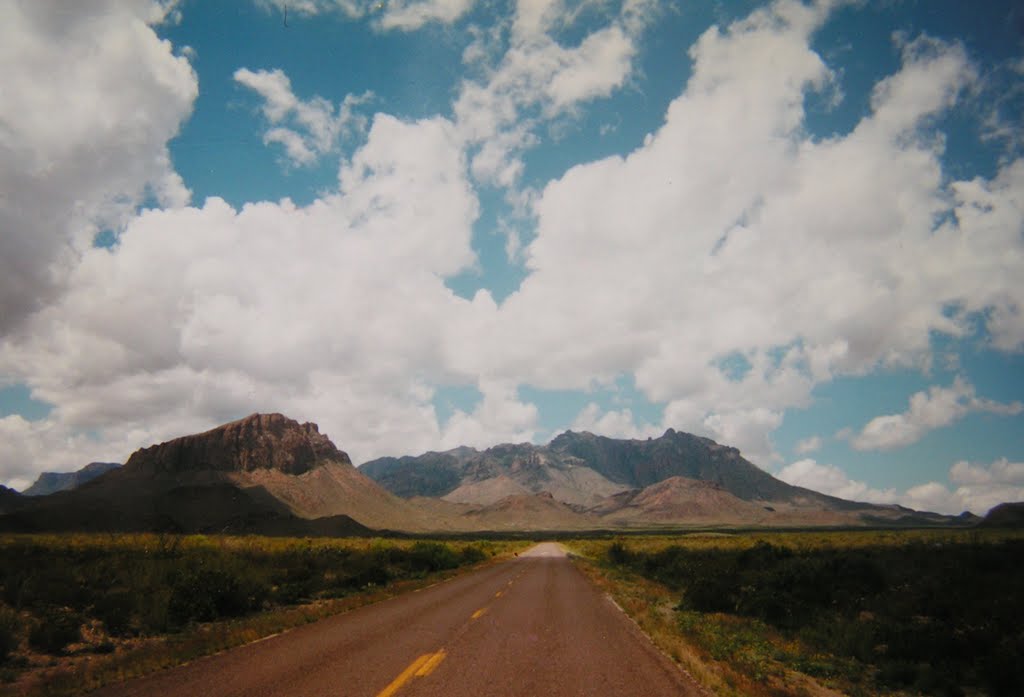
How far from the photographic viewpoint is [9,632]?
11.1 m

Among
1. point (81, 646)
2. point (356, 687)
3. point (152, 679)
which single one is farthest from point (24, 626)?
point (356, 687)

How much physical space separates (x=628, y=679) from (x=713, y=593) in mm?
13618

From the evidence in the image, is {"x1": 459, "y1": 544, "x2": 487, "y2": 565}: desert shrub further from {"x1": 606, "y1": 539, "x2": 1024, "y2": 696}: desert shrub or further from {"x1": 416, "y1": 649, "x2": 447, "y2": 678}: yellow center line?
{"x1": 416, "y1": 649, "x2": 447, "y2": 678}: yellow center line

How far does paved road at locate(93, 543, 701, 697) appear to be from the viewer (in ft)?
27.5

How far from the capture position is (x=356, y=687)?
823cm

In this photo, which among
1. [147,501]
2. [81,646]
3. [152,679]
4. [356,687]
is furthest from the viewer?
[147,501]

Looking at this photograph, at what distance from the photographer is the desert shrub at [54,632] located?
11.5 metres

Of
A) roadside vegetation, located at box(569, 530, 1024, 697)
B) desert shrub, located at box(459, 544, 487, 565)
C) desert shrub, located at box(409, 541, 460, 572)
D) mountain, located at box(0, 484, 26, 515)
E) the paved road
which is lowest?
desert shrub, located at box(459, 544, 487, 565)

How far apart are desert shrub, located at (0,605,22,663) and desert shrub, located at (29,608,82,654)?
0.28m

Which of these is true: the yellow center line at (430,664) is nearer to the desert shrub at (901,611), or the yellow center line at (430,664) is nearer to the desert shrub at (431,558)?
the desert shrub at (901,611)

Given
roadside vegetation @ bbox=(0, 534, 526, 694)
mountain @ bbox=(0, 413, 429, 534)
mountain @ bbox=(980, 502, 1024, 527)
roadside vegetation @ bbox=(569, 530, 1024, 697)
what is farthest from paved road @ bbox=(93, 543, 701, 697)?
mountain @ bbox=(980, 502, 1024, 527)

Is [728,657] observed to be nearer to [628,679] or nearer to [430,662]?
[628,679]

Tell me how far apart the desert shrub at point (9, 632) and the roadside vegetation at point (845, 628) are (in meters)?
13.0

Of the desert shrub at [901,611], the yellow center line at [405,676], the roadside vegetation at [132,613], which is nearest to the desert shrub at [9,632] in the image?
the roadside vegetation at [132,613]
